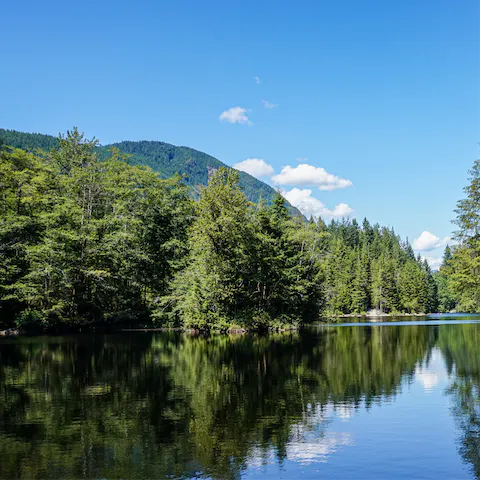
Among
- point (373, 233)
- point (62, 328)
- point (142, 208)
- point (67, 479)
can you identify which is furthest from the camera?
point (373, 233)

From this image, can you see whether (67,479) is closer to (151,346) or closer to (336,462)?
(336,462)

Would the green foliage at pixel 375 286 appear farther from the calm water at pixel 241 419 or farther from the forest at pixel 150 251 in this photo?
the calm water at pixel 241 419

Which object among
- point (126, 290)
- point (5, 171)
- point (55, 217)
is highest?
point (5, 171)

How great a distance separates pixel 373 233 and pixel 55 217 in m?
150

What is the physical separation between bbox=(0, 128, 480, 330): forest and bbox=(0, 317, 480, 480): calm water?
23.5 metres

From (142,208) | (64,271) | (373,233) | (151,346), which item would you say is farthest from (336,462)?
(373,233)

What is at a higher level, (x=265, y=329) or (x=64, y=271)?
(x=64, y=271)

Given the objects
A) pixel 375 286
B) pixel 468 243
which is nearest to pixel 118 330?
pixel 468 243

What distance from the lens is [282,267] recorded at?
2164 inches

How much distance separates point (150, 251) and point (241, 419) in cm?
4893

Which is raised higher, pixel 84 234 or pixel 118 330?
pixel 84 234

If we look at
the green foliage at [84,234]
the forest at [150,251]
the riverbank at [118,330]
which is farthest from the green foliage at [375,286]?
the riverbank at [118,330]

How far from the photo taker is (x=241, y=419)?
12.3 meters

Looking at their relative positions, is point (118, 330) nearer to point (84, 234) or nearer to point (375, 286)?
point (84, 234)
